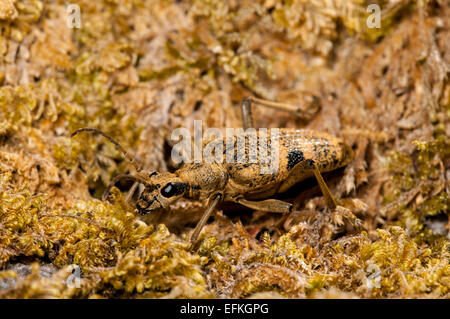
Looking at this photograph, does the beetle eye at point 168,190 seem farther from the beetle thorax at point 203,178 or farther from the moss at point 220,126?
the moss at point 220,126

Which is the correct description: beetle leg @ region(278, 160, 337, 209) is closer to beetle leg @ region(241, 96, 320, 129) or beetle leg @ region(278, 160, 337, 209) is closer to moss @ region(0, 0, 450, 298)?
moss @ region(0, 0, 450, 298)

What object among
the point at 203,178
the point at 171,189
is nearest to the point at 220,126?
the point at 203,178

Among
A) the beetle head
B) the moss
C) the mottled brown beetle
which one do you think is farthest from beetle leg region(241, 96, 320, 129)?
the beetle head

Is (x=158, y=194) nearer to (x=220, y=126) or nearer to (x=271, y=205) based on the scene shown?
(x=271, y=205)

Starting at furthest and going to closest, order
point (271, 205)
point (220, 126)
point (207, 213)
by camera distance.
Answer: point (220, 126) → point (271, 205) → point (207, 213)

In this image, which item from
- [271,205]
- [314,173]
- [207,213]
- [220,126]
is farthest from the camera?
[220,126]

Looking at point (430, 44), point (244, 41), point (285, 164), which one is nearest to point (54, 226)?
point (285, 164)
